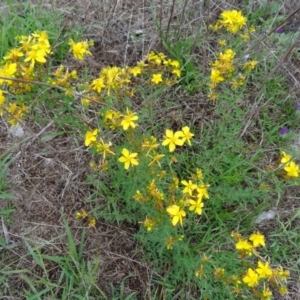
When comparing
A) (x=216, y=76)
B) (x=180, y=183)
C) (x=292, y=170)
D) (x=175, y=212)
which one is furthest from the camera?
(x=180, y=183)

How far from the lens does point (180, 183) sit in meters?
2.15

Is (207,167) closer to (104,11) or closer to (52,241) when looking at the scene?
(52,241)

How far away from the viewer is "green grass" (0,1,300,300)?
1959mm

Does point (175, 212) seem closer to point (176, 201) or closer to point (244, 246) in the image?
A: point (176, 201)

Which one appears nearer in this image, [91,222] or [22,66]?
[22,66]

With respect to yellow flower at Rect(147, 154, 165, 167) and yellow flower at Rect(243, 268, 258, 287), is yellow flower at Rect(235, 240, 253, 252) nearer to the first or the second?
yellow flower at Rect(243, 268, 258, 287)

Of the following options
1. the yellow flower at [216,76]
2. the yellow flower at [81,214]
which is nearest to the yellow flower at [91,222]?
the yellow flower at [81,214]

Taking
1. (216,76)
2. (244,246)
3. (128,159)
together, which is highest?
(216,76)

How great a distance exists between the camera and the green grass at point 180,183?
1959 millimetres

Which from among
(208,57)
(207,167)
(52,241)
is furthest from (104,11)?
(52,241)

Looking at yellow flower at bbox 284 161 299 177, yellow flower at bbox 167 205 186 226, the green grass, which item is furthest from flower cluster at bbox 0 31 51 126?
yellow flower at bbox 284 161 299 177

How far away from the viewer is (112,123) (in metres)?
1.72

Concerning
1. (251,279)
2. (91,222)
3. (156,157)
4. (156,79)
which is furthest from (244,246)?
(156,79)

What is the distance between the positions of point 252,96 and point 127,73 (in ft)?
2.95
